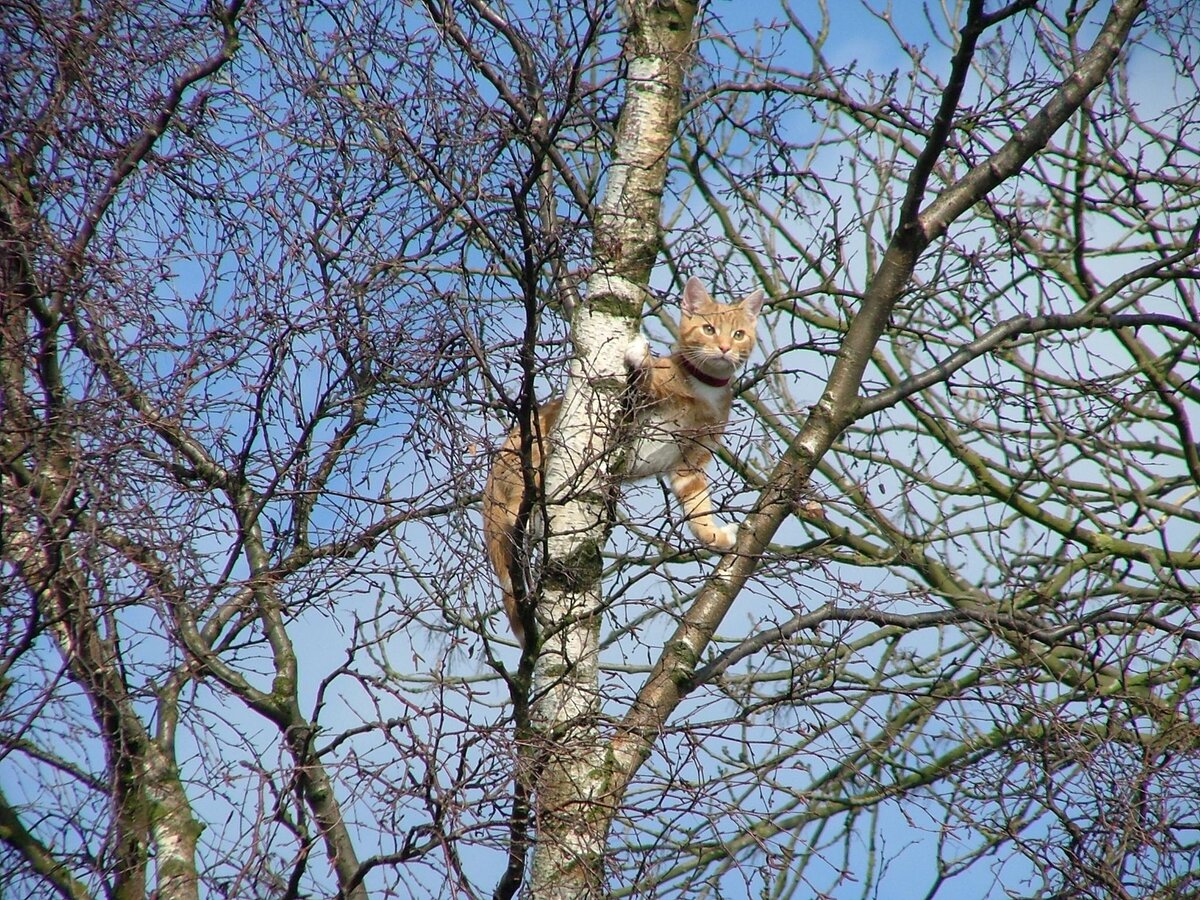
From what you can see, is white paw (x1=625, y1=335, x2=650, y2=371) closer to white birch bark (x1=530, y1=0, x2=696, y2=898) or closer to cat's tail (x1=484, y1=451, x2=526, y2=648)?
white birch bark (x1=530, y1=0, x2=696, y2=898)

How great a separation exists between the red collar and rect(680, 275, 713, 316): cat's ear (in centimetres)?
28

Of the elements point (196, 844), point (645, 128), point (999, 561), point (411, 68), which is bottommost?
point (196, 844)

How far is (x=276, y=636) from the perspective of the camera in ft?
18.7

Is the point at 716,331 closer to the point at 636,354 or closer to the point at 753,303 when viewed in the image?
the point at 753,303

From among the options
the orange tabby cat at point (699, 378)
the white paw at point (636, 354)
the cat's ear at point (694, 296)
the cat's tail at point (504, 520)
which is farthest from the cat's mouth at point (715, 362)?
the cat's tail at point (504, 520)

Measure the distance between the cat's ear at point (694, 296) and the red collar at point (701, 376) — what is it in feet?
0.93

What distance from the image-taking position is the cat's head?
21.9 ft

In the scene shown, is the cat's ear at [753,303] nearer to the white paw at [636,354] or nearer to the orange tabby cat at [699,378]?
the orange tabby cat at [699,378]

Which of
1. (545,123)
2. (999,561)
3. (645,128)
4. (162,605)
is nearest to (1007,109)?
(645,128)

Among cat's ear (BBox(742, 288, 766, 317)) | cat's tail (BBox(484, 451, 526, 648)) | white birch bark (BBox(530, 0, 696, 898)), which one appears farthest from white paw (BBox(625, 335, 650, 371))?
cat's ear (BBox(742, 288, 766, 317))

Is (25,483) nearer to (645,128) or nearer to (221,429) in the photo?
(221,429)

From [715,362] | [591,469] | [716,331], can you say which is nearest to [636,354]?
[591,469]

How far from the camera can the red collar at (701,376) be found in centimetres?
680

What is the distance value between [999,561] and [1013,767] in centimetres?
191
